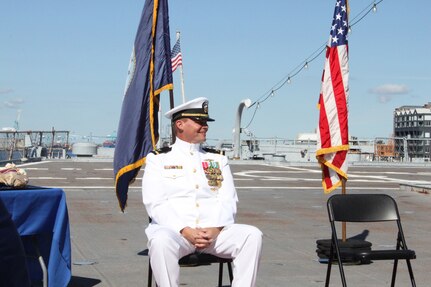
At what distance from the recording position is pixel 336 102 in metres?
8.11

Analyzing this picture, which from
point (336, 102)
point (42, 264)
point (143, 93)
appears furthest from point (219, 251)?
point (336, 102)

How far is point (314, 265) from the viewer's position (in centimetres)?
775

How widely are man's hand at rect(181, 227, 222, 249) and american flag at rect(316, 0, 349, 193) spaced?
3.14 m

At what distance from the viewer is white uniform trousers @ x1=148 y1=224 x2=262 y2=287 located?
4988 mm

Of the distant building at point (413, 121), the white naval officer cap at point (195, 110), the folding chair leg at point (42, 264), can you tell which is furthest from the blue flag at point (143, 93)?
the distant building at point (413, 121)

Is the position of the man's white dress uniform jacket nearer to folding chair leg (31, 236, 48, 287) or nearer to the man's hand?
the man's hand

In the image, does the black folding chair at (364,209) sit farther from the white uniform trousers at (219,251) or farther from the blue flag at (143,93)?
the blue flag at (143,93)

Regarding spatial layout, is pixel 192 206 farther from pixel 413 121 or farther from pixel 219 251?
pixel 413 121

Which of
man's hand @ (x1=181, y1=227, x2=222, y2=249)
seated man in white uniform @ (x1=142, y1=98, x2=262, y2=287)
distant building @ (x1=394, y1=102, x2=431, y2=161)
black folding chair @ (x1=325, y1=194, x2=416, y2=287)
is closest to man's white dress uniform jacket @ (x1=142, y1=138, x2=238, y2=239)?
seated man in white uniform @ (x1=142, y1=98, x2=262, y2=287)

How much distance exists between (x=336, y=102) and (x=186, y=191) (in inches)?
122

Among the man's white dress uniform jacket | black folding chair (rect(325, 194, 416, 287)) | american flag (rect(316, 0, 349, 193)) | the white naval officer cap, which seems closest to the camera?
the man's white dress uniform jacket

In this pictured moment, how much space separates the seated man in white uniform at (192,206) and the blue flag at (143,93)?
181cm

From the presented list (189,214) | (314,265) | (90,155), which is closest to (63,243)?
(189,214)

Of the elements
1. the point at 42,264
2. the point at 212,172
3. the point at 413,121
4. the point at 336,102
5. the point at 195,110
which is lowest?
the point at 42,264
